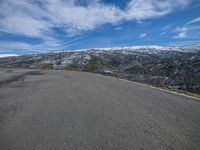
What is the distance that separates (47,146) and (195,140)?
12.1ft

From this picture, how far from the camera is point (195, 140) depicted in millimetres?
4715

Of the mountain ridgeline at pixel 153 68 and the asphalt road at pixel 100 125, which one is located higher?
the asphalt road at pixel 100 125

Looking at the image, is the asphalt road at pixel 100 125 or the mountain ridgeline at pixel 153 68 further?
the mountain ridgeline at pixel 153 68

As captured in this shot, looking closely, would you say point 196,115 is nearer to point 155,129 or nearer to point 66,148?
point 155,129

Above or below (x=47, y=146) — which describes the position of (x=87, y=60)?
below

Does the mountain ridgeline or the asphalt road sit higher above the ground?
the asphalt road

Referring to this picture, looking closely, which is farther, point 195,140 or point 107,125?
point 107,125

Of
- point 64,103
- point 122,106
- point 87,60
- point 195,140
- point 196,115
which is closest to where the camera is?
point 195,140

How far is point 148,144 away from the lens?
4.55 m

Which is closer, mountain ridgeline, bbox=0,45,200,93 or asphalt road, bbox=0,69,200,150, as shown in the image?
asphalt road, bbox=0,69,200,150

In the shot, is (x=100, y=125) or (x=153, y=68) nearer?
(x=100, y=125)

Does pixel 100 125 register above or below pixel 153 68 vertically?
above

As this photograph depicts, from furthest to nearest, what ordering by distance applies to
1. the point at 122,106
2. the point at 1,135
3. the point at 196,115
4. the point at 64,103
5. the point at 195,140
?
the point at 64,103
the point at 122,106
the point at 196,115
the point at 1,135
the point at 195,140

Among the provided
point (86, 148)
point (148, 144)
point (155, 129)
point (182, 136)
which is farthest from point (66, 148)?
point (182, 136)
